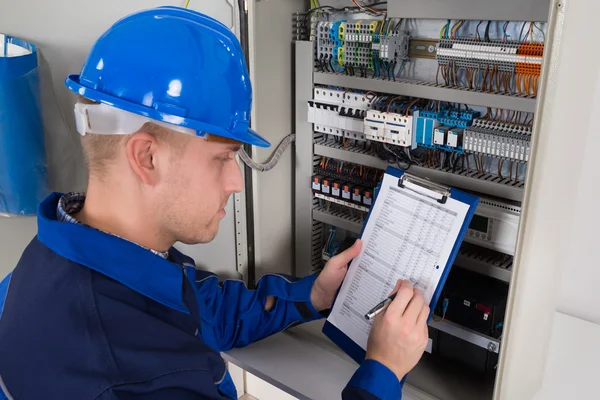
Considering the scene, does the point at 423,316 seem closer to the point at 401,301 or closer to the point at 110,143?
the point at 401,301

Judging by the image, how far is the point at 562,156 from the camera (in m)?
1.19

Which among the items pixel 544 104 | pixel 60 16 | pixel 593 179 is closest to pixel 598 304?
pixel 593 179

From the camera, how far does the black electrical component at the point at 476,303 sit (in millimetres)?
1386

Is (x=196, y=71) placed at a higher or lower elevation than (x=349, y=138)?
higher

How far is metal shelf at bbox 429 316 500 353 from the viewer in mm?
1397

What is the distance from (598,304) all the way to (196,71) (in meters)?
1.57

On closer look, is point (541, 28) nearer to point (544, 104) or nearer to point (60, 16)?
point (544, 104)

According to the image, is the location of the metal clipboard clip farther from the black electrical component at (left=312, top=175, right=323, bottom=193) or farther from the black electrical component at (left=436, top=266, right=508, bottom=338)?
the black electrical component at (left=312, top=175, right=323, bottom=193)

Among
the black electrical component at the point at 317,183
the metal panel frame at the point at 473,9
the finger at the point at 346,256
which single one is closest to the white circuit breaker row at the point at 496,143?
the metal panel frame at the point at 473,9

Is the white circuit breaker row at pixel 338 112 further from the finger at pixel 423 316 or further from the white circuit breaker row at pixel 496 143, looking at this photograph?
the finger at pixel 423 316

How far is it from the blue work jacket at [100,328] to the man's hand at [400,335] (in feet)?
0.11

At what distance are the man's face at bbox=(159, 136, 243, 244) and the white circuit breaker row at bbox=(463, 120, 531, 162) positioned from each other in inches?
24.4

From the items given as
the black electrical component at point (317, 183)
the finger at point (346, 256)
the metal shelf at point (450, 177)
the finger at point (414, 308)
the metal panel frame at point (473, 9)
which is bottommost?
the finger at point (414, 308)

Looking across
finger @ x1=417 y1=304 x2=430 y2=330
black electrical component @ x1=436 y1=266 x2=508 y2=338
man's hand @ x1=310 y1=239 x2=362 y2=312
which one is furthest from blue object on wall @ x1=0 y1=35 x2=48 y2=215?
black electrical component @ x1=436 y1=266 x2=508 y2=338
